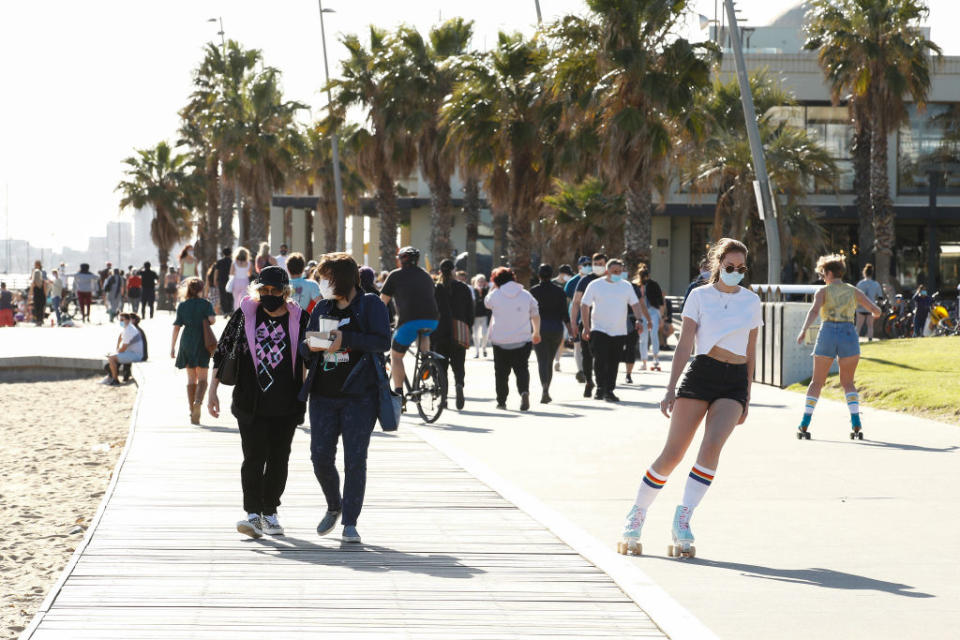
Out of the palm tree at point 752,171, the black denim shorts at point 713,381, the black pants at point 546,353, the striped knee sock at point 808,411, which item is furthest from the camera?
the palm tree at point 752,171

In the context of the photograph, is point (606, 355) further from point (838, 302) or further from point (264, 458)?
point (264, 458)

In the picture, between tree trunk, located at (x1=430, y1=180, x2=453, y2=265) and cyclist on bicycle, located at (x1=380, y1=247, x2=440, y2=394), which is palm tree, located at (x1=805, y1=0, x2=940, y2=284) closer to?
tree trunk, located at (x1=430, y1=180, x2=453, y2=265)

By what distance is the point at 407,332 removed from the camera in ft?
46.7

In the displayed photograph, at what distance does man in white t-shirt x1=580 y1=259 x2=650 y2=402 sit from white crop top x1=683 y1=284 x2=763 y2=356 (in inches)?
350

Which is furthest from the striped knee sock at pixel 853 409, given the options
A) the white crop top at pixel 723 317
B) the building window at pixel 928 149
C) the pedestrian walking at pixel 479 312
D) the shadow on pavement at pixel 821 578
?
the building window at pixel 928 149

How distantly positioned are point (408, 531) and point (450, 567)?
1115 millimetres

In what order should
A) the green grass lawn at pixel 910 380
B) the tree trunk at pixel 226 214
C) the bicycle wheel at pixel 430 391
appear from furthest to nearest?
the tree trunk at pixel 226 214
the green grass lawn at pixel 910 380
the bicycle wheel at pixel 430 391

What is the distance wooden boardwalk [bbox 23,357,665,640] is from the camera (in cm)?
568

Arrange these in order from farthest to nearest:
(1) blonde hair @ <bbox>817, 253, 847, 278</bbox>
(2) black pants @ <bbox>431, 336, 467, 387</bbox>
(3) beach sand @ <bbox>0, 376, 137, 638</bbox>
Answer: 1. (2) black pants @ <bbox>431, 336, 467, 387</bbox>
2. (1) blonde hair @ <bbox>817, 253, 847, 278</bbox>
3. (3) beach sand @ <bbox>0, 376, 137, 638</bbox>

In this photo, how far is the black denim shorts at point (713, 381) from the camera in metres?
7.29

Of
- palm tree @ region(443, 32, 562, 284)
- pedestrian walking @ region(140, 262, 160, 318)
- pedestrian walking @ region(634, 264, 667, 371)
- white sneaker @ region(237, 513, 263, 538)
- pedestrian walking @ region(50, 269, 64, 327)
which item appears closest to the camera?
white sneaker @ region(237, 513, 263, 538)

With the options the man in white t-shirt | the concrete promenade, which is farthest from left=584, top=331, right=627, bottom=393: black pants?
the concrete promenade

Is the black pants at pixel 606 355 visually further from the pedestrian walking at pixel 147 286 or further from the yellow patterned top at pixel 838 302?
the pedestrian walking at pixel 147 286

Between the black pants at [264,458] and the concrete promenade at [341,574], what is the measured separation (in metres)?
0.24
